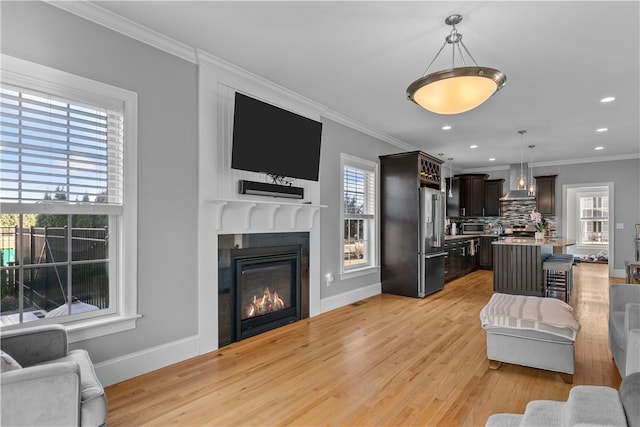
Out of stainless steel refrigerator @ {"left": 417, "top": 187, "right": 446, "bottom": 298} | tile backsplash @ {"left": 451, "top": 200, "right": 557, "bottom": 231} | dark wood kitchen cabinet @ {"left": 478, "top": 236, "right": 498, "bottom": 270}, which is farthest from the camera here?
tile backsplash @ {"left": 451, "top": 200, "right": 557, "bottom": 231}

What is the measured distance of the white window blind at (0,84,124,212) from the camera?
219 centimetres

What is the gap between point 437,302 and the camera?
17.3 ft

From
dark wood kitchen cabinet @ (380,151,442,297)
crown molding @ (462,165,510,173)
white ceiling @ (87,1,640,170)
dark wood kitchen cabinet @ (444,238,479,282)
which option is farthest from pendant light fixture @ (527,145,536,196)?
dark wood kitchen cabinet @ (380,151,442,297)

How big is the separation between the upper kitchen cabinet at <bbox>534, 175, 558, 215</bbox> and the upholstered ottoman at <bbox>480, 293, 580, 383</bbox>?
656 centimetres

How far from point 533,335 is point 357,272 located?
2.75 m

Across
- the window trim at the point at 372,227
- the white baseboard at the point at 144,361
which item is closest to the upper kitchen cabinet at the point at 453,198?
the window trim at the point at 372,227

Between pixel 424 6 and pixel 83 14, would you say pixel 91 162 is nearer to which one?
pixel 83 14

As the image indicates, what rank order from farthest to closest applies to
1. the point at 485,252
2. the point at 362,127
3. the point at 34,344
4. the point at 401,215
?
the point at 485,252, the point at 401,215, the point at 362,127, the point at 34,344

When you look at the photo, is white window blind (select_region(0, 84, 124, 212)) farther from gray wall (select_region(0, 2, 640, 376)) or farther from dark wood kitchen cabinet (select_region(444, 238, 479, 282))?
dark wood kitchen cabinet (select_region(444, 238, 479, 282))

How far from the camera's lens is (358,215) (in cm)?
550

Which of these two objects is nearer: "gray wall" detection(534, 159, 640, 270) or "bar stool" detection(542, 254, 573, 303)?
"bar stool" detection(542, 254, 573, 303)

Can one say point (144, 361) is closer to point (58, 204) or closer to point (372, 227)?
point (58, 204)

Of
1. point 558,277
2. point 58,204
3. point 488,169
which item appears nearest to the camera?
point 58,204

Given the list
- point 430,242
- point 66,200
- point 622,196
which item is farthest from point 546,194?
point 66,200
